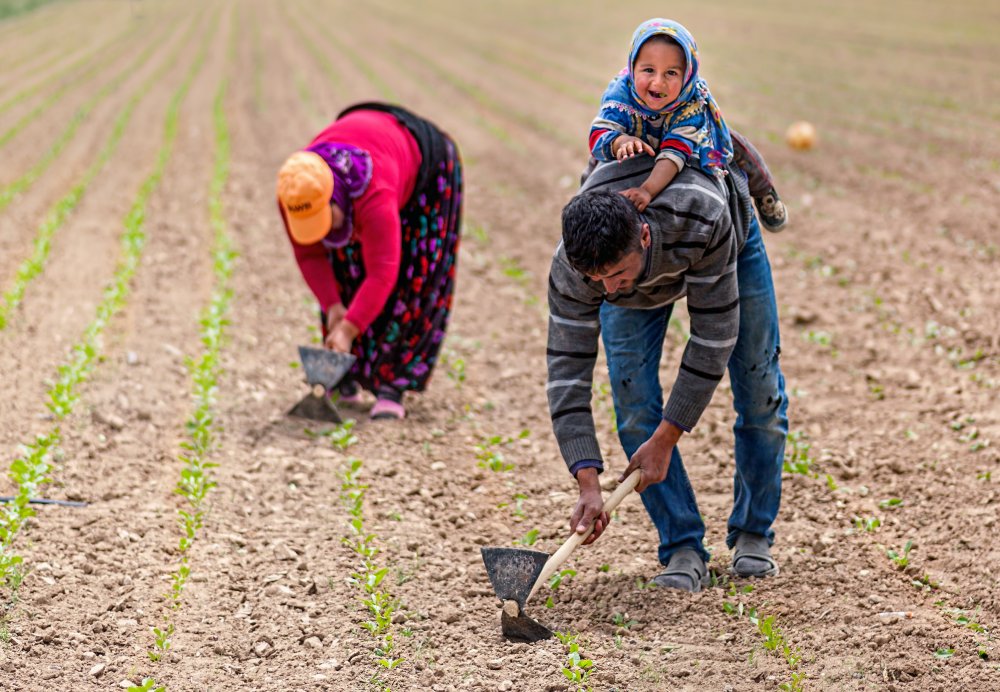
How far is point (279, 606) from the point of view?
3.66 meters

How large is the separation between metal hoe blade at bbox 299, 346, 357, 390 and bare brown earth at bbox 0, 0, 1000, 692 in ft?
1.05

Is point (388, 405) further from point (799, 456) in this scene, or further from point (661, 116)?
point (661, 116)

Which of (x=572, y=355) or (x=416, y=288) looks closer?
(x=572, y=355)

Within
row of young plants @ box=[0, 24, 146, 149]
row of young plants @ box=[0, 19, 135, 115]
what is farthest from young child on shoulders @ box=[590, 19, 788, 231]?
row of young plants @ box=[0, 19, 135, 115]

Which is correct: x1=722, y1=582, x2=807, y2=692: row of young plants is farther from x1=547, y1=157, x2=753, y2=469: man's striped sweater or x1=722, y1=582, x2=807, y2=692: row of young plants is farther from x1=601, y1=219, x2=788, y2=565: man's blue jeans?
x1=547, y1=157, x2=753, y2=469: man's striped sweater

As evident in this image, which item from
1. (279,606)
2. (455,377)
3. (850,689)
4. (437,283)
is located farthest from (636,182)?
(455,377)

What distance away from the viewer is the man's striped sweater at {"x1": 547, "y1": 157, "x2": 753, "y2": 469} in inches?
113

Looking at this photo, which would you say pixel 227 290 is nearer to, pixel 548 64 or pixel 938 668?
pixel 938 668

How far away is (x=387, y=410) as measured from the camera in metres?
5.15

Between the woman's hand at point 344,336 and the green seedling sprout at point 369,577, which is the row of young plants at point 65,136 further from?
the green seedling sprout at point 369,577

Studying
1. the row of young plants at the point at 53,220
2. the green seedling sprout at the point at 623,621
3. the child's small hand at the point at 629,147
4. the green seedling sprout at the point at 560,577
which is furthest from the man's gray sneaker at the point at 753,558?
the row of young plants at the point at 53,220

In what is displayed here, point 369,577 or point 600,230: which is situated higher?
point 600,230

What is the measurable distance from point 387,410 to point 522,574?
196 cm

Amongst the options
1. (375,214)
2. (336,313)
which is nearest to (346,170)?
(375,214)
